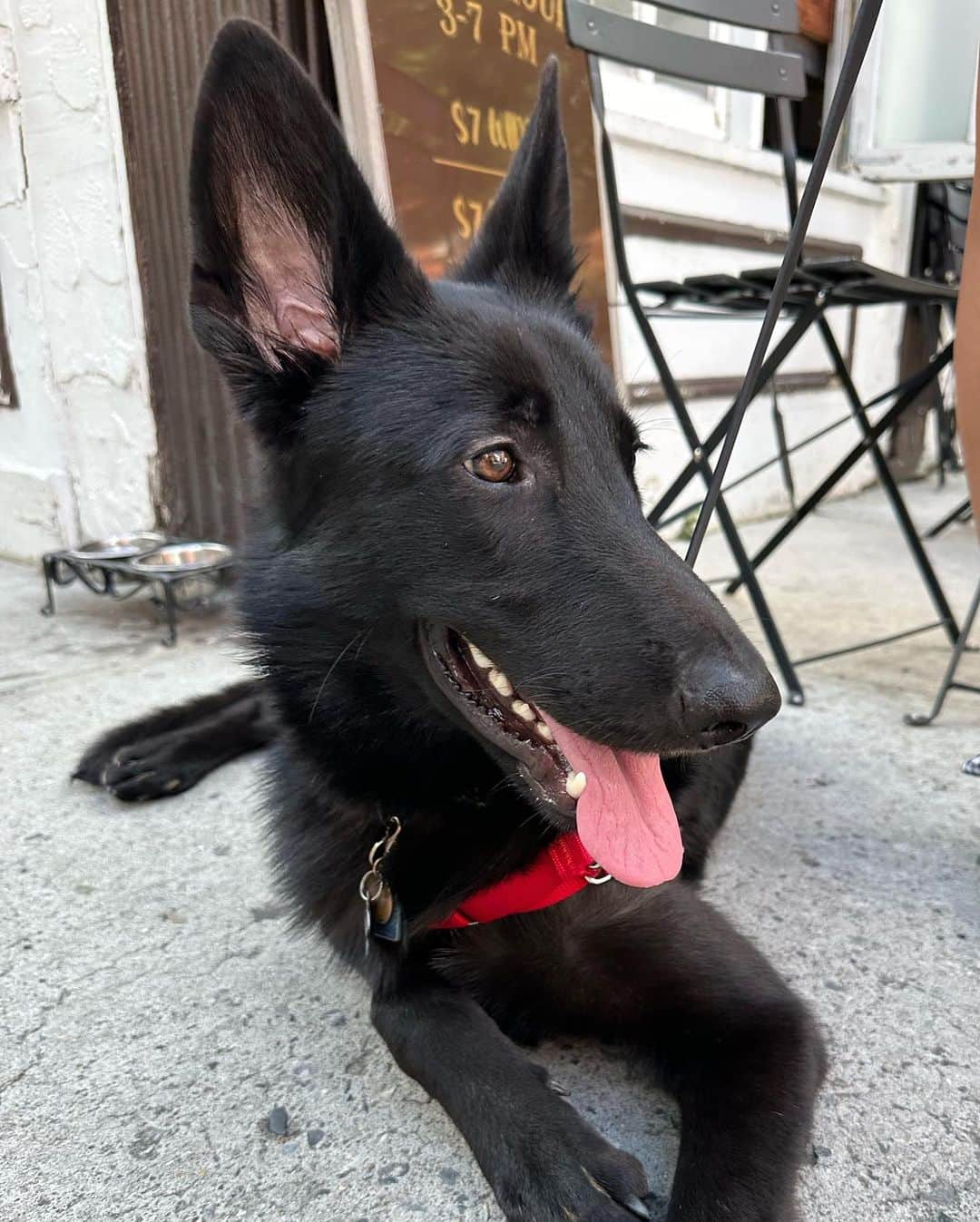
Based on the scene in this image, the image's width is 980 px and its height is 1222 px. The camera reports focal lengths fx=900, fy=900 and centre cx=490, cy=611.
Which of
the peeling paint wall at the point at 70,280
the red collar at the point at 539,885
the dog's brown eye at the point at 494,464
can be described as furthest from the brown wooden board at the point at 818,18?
the red collar at the point at 539,885

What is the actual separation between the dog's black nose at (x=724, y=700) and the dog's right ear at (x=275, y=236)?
698mm

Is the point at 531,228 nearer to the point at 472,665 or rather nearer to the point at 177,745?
the point at 472,665

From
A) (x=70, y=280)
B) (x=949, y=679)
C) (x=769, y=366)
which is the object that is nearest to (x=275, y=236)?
(x=769, y=366)

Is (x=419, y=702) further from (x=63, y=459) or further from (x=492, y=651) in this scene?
(x=63, y=459)

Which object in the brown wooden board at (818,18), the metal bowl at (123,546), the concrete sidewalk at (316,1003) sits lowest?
the concrete sidewalk at (316,1003)

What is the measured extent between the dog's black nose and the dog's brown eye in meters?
Result: 0.36

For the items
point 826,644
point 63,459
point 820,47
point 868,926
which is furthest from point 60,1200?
point 820,47

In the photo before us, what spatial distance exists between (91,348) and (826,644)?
292cm

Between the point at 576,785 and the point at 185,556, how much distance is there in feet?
8.09

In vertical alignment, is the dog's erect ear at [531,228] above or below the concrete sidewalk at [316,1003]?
above

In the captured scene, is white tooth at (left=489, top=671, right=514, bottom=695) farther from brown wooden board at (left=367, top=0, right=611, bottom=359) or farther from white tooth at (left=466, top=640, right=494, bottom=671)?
brown wooden board at (left=367, top=0, right=611, bottom=359)

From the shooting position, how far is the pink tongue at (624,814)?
1.10 metres

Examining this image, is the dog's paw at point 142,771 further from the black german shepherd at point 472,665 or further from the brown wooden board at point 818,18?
the brown wooden board at point 818,18

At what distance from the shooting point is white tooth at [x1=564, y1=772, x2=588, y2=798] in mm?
1116
